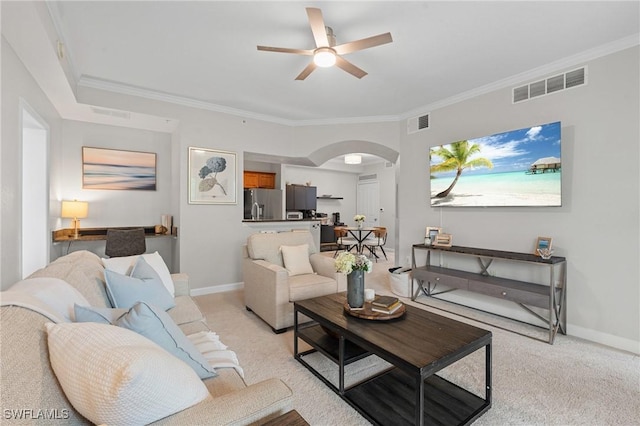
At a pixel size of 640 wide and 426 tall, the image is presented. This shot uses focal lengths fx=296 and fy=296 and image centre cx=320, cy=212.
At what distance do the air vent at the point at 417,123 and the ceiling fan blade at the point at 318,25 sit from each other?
8.11ft

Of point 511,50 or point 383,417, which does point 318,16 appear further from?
point 383,417

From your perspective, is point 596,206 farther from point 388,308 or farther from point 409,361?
point 409,361

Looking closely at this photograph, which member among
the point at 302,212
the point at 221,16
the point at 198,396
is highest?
the point at 221,16

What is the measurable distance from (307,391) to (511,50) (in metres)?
3.48

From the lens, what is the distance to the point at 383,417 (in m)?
1.76

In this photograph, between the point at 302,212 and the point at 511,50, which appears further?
the point at 302,212

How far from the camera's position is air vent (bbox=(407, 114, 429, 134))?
4.37 meters

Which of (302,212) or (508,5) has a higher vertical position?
(508,5)

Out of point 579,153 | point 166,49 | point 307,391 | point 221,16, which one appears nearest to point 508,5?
point 579,153

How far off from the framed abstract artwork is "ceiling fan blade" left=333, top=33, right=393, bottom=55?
3.67 meters

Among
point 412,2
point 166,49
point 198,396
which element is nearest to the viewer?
point 198,396

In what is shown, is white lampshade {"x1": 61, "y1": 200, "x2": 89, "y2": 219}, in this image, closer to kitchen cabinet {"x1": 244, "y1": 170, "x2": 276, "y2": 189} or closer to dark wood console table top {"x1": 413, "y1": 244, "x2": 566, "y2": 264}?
kitchen cabinet {"x1": 244, "y1": 170, "x2": 276, "y2": 189}

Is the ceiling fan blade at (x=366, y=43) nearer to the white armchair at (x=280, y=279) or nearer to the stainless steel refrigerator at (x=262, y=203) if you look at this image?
the white armchair at (x=280, y=279)

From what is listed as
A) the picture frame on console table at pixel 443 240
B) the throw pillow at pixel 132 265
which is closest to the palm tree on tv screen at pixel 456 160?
the picture frame on console table at pixel 443 240
